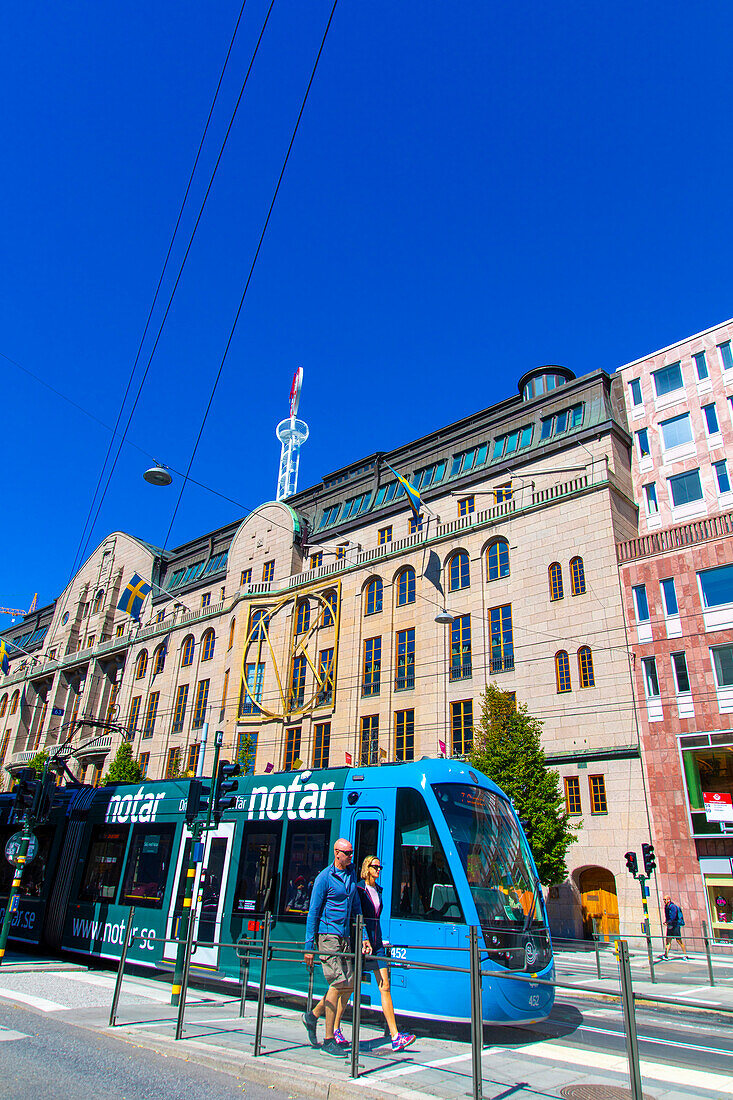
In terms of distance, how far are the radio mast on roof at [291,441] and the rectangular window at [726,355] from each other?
43.6 meters

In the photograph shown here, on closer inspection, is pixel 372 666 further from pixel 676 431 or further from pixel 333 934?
pixel 333 934

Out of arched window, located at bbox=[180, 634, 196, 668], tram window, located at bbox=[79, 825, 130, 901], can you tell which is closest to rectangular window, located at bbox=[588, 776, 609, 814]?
tram window, located at bbox=[79, 825, 130, 901]

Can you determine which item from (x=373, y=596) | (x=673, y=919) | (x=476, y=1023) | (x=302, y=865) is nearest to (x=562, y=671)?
(x=673, y=919)

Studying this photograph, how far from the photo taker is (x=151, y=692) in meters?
52.7

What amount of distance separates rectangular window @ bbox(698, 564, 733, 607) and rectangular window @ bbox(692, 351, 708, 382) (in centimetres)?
1103

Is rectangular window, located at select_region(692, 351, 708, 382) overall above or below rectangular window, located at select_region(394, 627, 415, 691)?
above

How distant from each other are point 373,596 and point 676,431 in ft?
58.9

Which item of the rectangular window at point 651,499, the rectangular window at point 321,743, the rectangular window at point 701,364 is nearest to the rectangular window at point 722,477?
the rectangular window at point 651,499

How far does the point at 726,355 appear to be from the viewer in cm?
3312

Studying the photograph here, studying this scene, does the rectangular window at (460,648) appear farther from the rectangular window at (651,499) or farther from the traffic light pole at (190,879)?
the traffic light pole at (190,879)

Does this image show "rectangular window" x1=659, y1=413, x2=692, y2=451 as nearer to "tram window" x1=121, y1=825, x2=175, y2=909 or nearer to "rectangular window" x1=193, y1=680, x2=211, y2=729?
"tram window" x1=121, y1=825, x2=175, y2=909

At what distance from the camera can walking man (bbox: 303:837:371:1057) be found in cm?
778

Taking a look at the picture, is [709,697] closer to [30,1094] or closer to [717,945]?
[717,945]

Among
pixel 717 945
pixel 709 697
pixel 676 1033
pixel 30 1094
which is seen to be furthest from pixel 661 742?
pixel 30 1094
